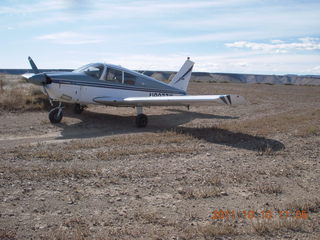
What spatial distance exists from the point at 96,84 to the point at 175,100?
11.1ft

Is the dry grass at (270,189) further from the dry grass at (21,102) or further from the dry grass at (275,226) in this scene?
the dry grass at (21,102)

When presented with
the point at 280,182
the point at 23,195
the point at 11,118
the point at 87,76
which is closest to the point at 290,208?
the point at 280,182

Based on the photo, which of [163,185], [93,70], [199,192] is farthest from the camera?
[93,70]

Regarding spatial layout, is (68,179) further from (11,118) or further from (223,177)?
(11,118)

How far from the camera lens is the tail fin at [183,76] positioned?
1516 cm

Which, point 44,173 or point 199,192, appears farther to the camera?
point 44,173

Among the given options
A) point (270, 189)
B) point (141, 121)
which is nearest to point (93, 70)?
point (141, 121)

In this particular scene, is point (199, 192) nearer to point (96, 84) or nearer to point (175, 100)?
point (175, 100)

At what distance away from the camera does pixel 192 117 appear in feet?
42.8

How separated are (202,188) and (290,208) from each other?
1310mm

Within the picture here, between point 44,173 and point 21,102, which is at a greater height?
point 21,102

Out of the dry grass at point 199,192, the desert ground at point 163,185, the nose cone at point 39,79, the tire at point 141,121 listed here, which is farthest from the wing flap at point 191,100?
the dry grass at point 199,192

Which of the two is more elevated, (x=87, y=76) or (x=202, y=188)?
(x=87, y=76)

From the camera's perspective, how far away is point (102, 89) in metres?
11.5
